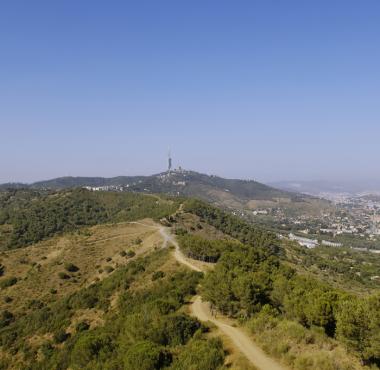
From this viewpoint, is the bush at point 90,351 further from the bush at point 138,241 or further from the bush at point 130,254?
the bush at point 138,241

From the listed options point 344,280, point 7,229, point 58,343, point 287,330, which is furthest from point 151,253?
point 7,229

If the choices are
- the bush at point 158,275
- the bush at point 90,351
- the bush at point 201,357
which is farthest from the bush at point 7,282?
the bush at point 201,357

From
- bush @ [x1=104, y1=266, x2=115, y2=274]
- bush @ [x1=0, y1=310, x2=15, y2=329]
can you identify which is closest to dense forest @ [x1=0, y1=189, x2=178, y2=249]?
bush @ [x1=104, y1=266, x2=115, y2=274]

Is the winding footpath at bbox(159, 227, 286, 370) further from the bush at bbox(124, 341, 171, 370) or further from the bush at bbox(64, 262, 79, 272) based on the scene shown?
the bush at bbox(64, 262, 79, 272)

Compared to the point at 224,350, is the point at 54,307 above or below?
below

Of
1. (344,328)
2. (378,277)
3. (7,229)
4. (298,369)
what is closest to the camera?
(298,369)

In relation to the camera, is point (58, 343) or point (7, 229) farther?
point (7, 229)

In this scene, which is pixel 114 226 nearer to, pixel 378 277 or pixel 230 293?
pixel 230 293

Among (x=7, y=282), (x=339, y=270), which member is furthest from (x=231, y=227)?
(x=7, y=282)
